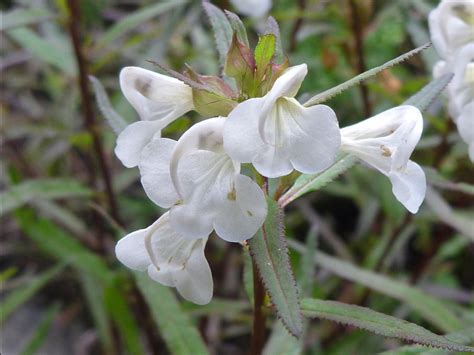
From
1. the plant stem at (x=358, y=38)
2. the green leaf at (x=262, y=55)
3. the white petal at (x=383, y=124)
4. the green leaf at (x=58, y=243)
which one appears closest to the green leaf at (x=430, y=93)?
the white petal at (x=383, y=124)

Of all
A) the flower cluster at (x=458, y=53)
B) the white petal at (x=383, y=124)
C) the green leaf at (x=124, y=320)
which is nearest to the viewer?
the white petal at (x=383, y=124)

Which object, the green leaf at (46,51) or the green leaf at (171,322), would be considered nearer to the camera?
the green leaf at (171,322)

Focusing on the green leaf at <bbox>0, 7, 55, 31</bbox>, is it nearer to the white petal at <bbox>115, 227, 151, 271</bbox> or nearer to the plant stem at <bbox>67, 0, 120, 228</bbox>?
the plant stem at <bbox>67, 0, 120, 228</bbox>

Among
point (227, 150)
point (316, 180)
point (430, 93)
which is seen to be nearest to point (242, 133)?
point (227, 150)

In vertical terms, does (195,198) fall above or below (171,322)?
above

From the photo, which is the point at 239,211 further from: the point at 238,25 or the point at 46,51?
the point at 46,51

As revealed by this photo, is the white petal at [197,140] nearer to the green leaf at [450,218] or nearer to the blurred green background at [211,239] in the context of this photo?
the blurred green background at [211,239]

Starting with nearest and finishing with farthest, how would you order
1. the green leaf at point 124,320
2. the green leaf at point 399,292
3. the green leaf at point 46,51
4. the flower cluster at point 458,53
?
1. the flower cluster at point 458,53
2. the green leaf at point 399,292
3. the green leaf at point 124,320
4. the green leaf at point 46,51
